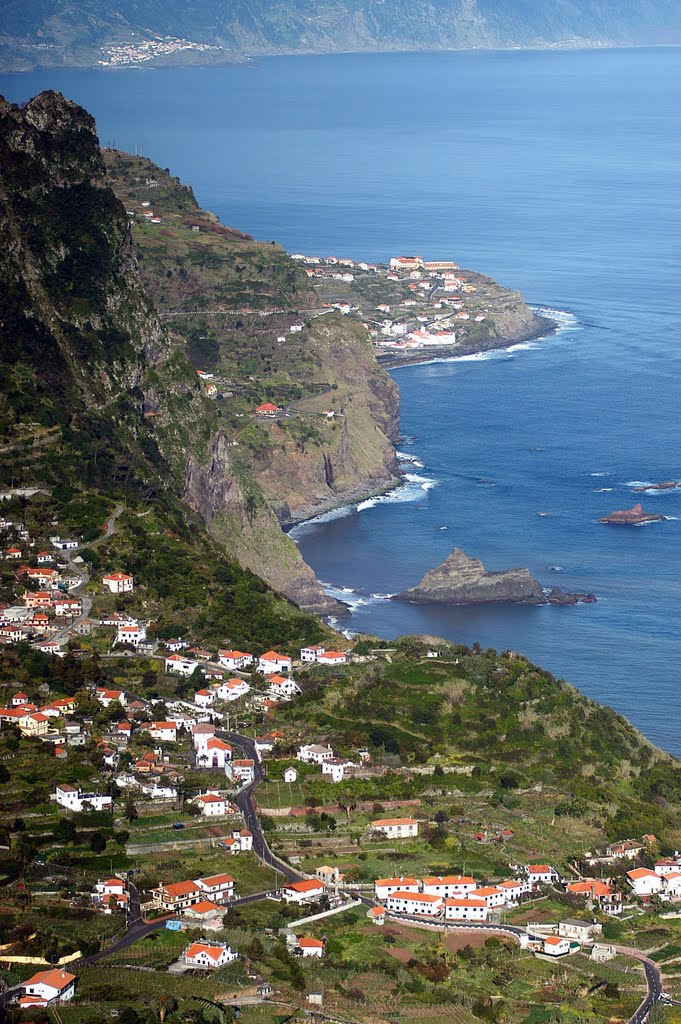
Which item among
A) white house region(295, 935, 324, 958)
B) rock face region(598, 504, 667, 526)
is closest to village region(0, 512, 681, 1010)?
white house region(295, 935, 324, 958)

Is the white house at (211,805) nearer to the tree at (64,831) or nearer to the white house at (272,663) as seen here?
the tree at (64,831)

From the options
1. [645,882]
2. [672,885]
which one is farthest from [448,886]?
[672,885]

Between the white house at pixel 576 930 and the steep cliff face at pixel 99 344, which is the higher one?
the steep cliff face at pixel 99 344

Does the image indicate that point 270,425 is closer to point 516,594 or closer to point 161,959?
point 516,594

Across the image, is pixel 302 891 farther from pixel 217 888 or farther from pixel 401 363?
pixel 401 363

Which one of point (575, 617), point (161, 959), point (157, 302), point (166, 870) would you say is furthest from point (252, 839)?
point (157, 302)

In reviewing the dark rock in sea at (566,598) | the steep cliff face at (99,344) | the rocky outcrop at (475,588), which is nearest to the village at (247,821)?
the steep cliff face at (99,344)

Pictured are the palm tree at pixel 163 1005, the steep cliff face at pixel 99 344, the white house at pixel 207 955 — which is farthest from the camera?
the steep cliff face at pixel 99 344
